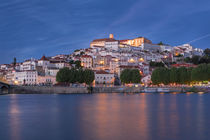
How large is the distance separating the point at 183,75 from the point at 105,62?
42865 millimetres

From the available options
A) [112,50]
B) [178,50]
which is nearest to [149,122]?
[112,50]

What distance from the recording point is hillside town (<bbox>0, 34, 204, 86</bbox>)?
8588 centimetres

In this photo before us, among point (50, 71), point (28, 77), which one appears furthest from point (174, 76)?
point (28, 77)

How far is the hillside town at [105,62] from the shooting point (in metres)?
85.9

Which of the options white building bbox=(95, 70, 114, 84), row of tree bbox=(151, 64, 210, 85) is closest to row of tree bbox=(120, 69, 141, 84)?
row of tree bbox=(151, 64, 210, 85)

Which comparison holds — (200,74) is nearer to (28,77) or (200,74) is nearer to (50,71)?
(50,71)

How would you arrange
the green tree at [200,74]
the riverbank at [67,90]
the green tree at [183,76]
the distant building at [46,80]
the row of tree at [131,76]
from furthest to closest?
the distant building at [46,80], the row of tree at [131,76], the riverbank at [67,90], the green tree at [183,76], the green tree at [200,74]

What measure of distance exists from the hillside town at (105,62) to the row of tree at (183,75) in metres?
15.8

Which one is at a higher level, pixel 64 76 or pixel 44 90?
pixel 64 76

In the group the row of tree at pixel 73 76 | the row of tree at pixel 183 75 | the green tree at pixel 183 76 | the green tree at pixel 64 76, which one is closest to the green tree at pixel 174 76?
the row of tree at pixel 183 75

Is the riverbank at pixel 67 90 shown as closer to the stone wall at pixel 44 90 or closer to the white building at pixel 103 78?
the stone wall at pixel 44 90

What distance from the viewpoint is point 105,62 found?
344 feet

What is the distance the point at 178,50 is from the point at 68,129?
12639 cm

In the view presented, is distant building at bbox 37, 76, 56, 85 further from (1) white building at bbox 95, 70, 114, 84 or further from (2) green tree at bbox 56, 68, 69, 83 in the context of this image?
(2) green tree at bbox 56, 68, 69, 83
